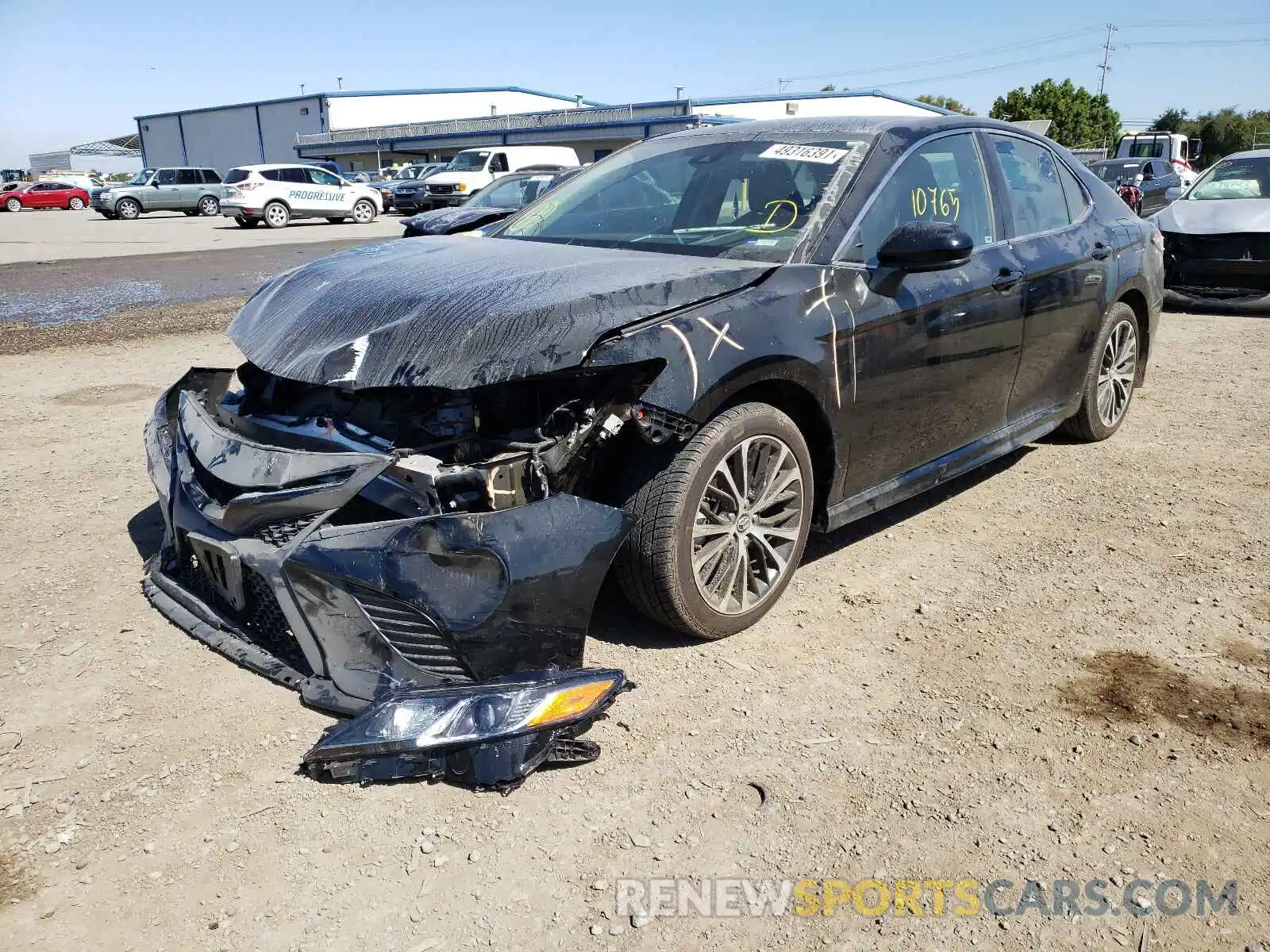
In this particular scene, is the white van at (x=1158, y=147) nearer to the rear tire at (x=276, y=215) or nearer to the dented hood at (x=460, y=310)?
the rear tire at (x=276, y=215)

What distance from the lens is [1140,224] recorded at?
5570mm

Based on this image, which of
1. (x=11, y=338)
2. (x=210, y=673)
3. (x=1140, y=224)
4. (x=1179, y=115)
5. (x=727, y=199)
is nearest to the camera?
(x=210, y=673)

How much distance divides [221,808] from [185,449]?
53.0 inches

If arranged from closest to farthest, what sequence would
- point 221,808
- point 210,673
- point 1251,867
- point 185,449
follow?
point 1251,867 < point 221,808 < point 210,673 < point 185,449

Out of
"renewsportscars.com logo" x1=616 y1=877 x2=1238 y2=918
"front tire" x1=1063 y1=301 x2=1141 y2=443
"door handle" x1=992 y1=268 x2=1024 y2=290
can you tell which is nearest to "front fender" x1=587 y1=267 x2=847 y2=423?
"door handle" x1=992 y1=268 x2=1024 y2=290

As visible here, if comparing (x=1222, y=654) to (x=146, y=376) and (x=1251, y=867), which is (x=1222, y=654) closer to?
(x=1251, y=867)

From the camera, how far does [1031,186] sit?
4.65 metres

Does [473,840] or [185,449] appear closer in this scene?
[473,840]

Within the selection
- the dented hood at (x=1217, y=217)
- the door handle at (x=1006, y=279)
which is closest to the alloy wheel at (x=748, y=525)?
the door handle at (x=1006, y=279)

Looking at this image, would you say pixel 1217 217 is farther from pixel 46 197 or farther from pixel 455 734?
pixel 46 197

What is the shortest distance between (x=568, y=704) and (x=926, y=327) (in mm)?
2098

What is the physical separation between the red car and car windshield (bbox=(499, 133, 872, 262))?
48195mm

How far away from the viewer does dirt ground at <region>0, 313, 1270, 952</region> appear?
86.2 inches

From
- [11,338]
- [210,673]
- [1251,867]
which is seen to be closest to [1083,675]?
[1251,867]
